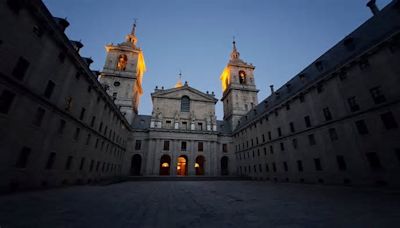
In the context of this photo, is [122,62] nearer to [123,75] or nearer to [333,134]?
[123,75]

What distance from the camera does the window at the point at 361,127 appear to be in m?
15.7

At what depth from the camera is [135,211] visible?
22.6 ft

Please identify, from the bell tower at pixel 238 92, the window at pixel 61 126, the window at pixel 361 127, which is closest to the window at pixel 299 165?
the window at pixel 361 127

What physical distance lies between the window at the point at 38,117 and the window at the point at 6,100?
2053 millimetres

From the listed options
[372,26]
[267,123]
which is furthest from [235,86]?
[372,26]

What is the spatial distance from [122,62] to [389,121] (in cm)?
5198

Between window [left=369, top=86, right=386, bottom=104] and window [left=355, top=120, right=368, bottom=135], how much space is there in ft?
7.36

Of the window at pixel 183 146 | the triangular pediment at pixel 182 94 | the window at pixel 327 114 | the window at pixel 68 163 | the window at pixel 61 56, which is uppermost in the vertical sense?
the triangular pediment at pixel 182 94

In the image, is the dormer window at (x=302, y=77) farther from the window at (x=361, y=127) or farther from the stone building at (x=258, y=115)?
the window at (x=361, y=127)

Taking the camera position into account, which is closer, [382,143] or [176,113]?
[382,143]

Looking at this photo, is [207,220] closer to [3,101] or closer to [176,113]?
[3,101]

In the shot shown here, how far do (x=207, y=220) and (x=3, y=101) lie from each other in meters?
14.5

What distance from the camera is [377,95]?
14984mm

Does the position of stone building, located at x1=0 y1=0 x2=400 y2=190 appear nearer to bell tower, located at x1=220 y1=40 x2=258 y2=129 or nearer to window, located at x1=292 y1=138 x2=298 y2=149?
window, located at x1=292 y1=138 x2=298 y2=149
